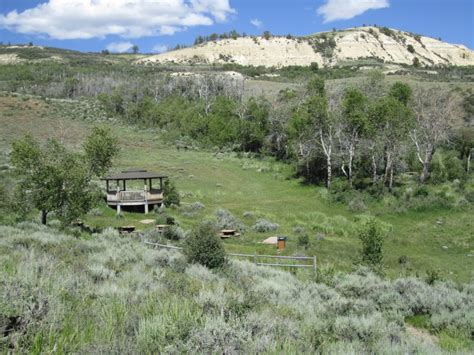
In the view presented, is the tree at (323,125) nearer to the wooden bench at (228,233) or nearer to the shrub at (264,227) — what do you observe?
the shrub at (264,227)

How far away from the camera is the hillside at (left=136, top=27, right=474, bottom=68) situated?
15425 cm

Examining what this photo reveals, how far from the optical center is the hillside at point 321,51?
154 metres

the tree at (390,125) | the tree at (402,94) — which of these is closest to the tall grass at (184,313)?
the tree at (390,125)

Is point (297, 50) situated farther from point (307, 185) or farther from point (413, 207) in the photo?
point (413, 207)

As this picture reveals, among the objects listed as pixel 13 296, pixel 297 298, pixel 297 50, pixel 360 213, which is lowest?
pixel 360 213

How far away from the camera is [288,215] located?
1228 inches

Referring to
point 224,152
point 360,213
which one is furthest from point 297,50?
point 360,213

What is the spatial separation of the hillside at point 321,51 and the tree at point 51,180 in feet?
445

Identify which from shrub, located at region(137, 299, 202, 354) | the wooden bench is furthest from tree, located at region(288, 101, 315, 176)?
shrub, located at region(137, 299, 202, 354)

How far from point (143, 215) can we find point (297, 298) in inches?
824

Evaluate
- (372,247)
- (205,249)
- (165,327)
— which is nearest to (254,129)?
(372,247)

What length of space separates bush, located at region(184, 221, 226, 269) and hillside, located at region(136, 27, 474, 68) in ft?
467

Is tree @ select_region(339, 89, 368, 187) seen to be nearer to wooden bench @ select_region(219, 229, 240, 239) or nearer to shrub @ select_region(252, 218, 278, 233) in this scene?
shrub @ select_region(252, 218, 278, 233)

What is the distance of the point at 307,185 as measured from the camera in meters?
41.9
